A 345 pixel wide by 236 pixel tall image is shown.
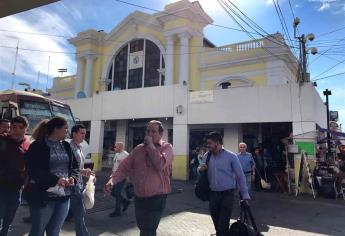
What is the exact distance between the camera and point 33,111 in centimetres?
1077

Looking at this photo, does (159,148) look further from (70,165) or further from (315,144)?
(315,144)

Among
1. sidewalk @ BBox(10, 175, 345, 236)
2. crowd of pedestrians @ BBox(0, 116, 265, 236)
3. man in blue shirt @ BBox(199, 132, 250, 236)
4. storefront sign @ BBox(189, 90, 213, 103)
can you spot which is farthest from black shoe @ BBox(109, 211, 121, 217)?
storefront sign @ BBox(189, 90, 213, 103)

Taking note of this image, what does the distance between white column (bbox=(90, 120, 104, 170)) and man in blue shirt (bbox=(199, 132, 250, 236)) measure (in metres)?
15.3

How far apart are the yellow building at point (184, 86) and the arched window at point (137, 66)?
74 mm

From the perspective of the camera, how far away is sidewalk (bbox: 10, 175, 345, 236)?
265 inches

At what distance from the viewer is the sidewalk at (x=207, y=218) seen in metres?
6.72

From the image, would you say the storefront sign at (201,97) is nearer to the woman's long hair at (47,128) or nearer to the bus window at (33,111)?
the bus window at (33,111)

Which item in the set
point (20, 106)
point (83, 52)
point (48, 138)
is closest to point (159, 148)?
point (48, 138)

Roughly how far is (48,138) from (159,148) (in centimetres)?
128

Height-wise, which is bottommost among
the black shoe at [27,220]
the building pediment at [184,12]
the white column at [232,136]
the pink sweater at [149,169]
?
the black shoe at [27,220]

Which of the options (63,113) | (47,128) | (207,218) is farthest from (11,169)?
(63,113)

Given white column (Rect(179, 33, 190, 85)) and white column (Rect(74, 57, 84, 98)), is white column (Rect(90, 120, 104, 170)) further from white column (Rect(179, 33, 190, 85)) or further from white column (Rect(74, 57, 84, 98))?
white column (Rect(74, 57, 84, 98))

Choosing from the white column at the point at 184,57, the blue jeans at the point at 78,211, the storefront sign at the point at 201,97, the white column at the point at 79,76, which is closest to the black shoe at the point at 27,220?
the blue jeans at the point at 78,211

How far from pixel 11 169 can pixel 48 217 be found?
1.36m
